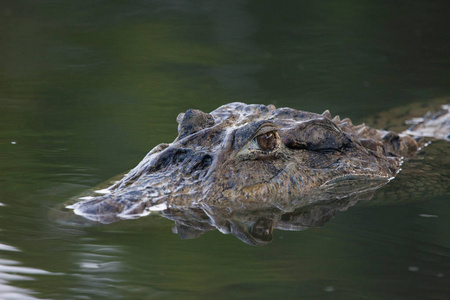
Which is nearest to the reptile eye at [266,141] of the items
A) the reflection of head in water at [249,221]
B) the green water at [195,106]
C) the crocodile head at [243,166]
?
the crocodile head at [243,166]

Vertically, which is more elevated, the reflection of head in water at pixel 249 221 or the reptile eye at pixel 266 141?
the reptile eye at pixel 266 141

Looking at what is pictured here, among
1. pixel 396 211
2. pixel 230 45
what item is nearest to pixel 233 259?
pixel 396 211

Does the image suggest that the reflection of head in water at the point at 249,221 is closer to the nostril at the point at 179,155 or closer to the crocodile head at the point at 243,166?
the crocodile head at the point at 243,166

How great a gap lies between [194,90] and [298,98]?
150 cm

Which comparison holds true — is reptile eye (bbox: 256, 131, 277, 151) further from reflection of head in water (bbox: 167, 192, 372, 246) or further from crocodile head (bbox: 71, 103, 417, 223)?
reflection of head in water (bbox: 167, 192, 372, 246)

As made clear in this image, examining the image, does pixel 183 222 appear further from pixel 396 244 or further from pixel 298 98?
pixel 298 98

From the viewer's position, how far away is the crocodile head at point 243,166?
4.65 m

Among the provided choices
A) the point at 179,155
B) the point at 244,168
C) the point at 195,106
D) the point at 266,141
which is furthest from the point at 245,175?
the point at 195,106

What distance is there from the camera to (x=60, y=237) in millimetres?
4078

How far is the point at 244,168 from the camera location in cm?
484

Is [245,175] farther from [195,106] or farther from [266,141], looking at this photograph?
[195,106]

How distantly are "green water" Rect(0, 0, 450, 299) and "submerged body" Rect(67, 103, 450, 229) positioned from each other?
9.5 inches

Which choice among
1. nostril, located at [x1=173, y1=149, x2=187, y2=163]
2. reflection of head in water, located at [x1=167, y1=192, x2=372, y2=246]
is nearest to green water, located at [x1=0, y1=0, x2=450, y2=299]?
reflection of head in water, located at [x1=167, y1=192, x2=372, y2=246]

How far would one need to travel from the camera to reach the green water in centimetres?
356
